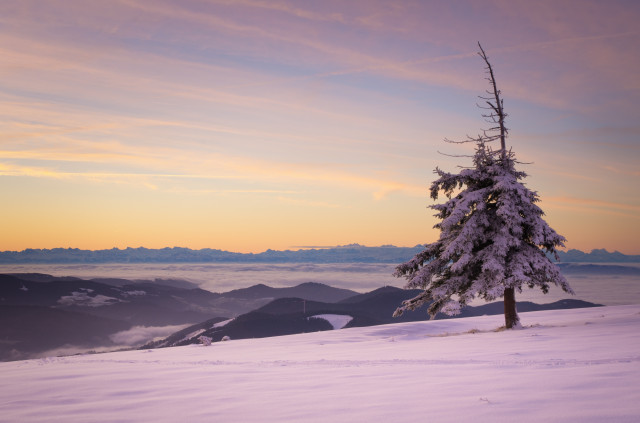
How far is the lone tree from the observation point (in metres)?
18.1

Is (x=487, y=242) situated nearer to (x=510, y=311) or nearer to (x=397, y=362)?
(x=510, y=311)

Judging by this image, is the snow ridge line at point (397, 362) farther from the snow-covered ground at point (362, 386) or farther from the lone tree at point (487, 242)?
the lone tree at point (487, 242)

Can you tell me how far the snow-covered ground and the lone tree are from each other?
5852 millimetres

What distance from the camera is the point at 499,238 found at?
60.2ft

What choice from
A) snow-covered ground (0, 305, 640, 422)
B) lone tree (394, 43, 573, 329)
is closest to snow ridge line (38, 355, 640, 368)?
snow-covered ground (0, 305, 640, 422)

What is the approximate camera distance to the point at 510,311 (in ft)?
61.2

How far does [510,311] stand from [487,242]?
3090 millimetres

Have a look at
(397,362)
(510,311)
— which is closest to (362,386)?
(397,362)

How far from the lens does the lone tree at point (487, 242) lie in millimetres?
18141

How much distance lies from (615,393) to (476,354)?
477cm

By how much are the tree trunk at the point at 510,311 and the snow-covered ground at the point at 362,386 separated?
6.12m

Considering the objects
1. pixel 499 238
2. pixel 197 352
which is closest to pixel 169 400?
pixel 197 352

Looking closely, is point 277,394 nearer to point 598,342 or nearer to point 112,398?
point 112,398

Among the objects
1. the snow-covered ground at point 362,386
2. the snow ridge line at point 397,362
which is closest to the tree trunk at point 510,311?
the snow-covered ground at point 362,386
